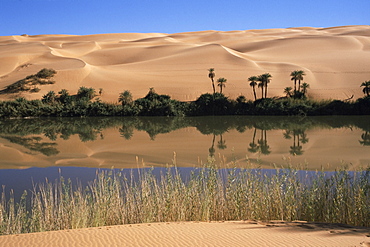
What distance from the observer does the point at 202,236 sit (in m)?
5.70

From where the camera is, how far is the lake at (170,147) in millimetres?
14773

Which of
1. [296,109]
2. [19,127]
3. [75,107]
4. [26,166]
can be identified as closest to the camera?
[26,166]

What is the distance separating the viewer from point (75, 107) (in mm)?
40562

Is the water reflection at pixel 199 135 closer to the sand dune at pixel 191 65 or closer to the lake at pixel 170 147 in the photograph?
the lake at pixel 170 147

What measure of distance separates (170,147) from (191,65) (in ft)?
141

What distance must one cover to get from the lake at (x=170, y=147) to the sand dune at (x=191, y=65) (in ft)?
62.9

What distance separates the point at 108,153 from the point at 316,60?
167 feet

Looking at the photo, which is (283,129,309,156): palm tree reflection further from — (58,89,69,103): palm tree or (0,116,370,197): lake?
(58,89,69,103): palm tree

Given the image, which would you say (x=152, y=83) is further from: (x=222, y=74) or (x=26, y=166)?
(x=26, y=166)

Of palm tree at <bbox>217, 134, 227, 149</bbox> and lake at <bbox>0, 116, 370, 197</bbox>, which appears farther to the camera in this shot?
palm tree at <bbox>217, 134, 227, 149</bbox>

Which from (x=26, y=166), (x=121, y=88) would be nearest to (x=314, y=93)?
(x=121, y=88)

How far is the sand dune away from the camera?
49781mm

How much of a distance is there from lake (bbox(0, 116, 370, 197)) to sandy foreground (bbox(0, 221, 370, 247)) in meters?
4.16

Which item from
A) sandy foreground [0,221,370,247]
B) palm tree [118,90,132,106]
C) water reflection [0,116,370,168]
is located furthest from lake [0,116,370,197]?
palm tree [118,90,132,106]
